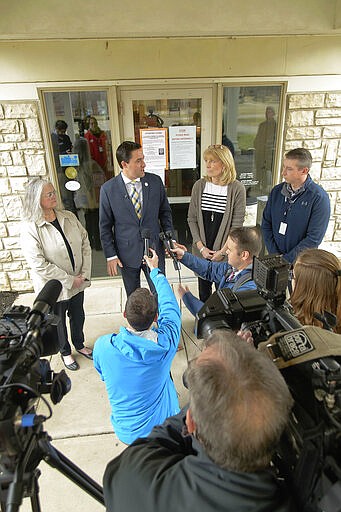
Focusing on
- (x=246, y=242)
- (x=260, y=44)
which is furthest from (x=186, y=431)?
(x=260, y=44)

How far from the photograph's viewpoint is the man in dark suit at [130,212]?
10.1 ft

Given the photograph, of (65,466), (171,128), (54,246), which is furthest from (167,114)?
(65,466)

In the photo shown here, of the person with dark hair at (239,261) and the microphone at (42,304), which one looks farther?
the person with dark hair at (239,261)

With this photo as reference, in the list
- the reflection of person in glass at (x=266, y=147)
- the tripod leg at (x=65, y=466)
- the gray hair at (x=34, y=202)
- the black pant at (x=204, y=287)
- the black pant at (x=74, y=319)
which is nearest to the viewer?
the tripod leg at (x=65, y=466)

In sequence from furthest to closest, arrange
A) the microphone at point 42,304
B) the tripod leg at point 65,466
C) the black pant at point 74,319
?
the black pant at point 74,319, the microphone at point 42,304, the tripod leg at point 65,466

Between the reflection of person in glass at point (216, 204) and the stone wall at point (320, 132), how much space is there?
53.4 inches

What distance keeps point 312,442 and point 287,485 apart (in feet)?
0.57

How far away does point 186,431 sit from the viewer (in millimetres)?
987

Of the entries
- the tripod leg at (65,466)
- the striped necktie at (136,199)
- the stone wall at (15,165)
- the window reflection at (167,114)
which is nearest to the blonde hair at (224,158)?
the striped necktie at (136,199)

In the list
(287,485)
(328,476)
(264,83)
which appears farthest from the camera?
(264,83)

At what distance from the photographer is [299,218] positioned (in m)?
2.98

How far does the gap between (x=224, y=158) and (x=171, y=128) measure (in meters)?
1.23

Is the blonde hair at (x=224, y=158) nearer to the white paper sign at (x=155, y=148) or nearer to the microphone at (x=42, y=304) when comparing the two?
the white paper sign at (x=155, y=148)

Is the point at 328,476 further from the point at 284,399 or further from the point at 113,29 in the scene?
the point at 113,29
